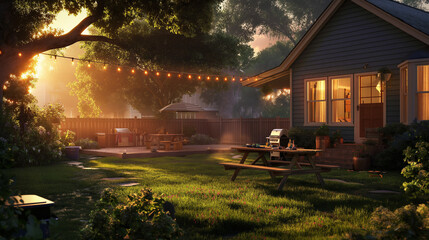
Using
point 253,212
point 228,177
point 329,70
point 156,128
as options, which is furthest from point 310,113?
point 156,128

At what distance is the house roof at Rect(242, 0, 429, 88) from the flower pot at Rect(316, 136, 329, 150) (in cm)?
410

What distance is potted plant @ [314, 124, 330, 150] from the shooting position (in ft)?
47.9


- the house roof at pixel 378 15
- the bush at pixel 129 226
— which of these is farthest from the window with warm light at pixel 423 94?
the bush at pixel 129 226

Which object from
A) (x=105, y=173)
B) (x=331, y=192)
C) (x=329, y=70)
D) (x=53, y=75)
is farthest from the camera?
(x=53, y=75)

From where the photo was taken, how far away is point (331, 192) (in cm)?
813

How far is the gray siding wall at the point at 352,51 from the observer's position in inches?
538

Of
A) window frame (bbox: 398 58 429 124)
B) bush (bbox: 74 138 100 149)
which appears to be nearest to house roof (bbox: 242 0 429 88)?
window frame (bbox: 398 58 429 124)

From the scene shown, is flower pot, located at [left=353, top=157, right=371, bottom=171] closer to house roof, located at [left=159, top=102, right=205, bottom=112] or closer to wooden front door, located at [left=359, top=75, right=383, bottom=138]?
wooden front door, located at [left=359, top=75, right=383, bottom=138]

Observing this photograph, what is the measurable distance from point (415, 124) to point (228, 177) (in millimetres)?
5978

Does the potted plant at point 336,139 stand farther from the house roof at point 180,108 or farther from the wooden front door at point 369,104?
the house roof at point 180,108

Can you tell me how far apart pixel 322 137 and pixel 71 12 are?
12.2 meters

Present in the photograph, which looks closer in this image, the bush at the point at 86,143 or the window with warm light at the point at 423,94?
the window with warm light at the point at 423,94

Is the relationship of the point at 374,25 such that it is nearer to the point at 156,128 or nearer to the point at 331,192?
the point at 331,192

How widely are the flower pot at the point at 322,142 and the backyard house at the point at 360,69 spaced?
1085 millimetres
